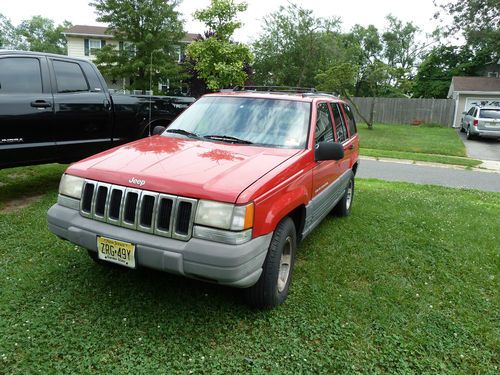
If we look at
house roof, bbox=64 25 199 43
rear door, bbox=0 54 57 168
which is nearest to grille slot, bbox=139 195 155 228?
rear door, bbox=0 54 57 168

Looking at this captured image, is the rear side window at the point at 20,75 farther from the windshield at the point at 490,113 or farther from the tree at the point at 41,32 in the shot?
the tree at the point at 41,32

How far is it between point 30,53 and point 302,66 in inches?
1362

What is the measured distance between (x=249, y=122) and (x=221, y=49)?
17.0 meters

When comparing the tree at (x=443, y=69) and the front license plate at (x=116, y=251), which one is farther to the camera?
the tree at (x=443, y=69)

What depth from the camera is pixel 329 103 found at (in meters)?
4.95

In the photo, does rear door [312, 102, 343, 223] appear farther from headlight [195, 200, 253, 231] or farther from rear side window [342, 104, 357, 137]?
headlight [195, 200, 253, 231]

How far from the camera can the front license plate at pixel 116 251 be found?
2.89 metres

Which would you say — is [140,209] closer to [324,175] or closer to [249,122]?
[249,122]

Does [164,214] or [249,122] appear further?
[249,122]

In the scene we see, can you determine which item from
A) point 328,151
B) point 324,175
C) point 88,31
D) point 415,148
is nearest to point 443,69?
point 415,148

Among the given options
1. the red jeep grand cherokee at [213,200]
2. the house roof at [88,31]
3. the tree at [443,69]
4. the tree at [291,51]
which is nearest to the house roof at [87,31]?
the house roof at [88,31]

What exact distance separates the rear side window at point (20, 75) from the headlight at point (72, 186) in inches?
105

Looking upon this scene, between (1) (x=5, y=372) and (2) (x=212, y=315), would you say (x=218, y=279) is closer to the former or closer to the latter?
(2) (x=212, y=315)

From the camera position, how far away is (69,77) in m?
6.04
